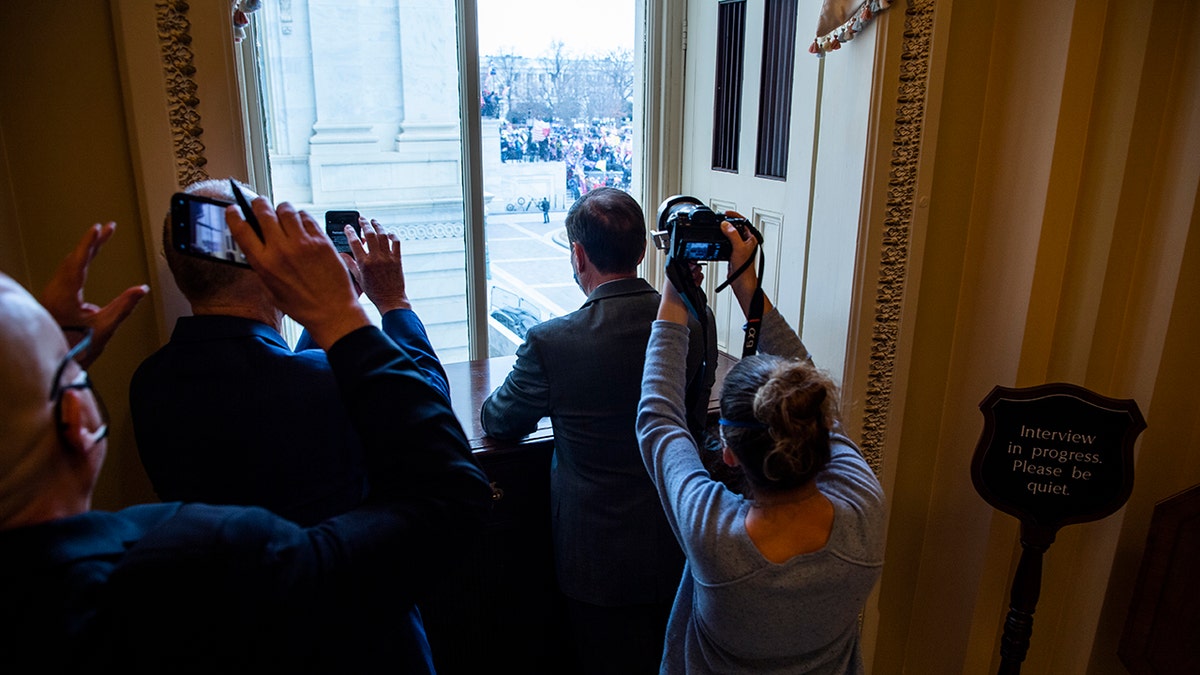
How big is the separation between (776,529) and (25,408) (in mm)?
853

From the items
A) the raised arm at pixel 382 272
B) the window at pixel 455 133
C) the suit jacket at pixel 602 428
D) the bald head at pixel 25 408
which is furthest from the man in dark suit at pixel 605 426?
the bald head at pixel 25 408

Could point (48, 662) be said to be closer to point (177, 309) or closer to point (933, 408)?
point (177, 309)

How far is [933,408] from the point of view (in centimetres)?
197

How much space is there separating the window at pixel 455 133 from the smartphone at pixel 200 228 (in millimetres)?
893

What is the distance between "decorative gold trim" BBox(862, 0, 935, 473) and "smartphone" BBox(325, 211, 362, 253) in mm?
1139

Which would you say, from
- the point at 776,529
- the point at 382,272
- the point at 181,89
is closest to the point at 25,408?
the point at 382,272

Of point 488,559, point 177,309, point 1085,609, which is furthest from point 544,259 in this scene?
point 1085,609

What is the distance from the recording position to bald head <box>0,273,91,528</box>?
1.94ft

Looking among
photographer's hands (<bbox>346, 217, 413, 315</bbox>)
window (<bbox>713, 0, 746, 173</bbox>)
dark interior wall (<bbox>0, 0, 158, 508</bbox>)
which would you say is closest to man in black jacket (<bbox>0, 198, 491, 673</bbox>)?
photographer's hands (<bbox>346, 217, 413, 315</bbox>)

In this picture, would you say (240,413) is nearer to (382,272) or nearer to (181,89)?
(382,272)

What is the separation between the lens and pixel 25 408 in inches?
23.7

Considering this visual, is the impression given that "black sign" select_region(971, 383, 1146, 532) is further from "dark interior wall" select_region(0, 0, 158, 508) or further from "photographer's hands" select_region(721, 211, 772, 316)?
"dark interior wall" select_region(0, 0, 158, 508)

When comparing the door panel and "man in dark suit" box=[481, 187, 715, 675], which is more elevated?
the door panel

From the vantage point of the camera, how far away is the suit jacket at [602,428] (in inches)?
60.4
